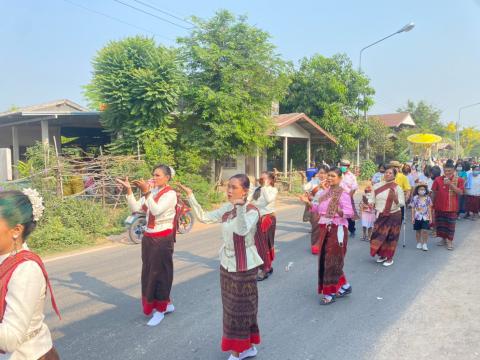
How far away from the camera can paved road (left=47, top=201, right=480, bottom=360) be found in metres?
3.73

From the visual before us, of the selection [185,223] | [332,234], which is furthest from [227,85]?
[332,234]

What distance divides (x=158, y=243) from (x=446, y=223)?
6.09m

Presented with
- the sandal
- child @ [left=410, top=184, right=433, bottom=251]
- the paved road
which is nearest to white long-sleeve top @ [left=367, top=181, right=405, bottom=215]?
the paved road

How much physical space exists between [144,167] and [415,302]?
27.5ft

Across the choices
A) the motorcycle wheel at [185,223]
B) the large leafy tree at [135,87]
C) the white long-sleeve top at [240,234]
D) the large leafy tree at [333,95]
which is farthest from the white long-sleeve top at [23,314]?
the large leafy tree at [333,95]

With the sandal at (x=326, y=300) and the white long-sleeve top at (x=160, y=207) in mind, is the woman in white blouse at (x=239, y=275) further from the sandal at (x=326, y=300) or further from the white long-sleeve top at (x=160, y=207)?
the sandal at (x=326, y=300)

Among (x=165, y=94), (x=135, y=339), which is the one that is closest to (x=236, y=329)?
(x=135, y=339)

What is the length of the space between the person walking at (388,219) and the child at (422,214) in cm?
130

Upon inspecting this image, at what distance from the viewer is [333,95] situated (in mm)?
21484

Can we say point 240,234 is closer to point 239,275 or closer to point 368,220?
point 239,275

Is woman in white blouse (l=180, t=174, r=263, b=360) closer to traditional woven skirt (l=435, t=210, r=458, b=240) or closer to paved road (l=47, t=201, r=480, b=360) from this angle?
paved road (l=47, t=201, r=480, b=360)

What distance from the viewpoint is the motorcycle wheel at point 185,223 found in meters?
9.70

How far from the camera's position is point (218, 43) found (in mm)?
14422

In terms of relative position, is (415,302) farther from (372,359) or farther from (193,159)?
(193,159)
